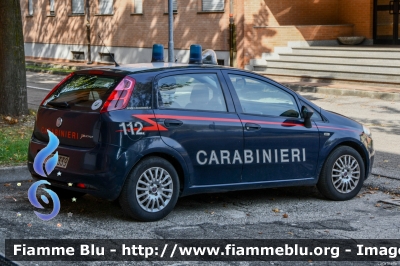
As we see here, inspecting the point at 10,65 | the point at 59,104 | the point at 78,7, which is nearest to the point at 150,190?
the point at 59,104

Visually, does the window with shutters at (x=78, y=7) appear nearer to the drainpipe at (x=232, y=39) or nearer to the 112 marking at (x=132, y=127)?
the drainpipe at (x=232, y=39)

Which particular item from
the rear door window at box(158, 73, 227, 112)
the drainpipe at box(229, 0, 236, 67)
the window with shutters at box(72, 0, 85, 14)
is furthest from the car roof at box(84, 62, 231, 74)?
the window with shutters at box(72, 0, 85, 14)

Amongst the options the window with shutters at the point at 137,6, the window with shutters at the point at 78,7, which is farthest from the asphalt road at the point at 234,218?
the window with shutters at the point at 78,7

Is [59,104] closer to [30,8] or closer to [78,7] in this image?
[78,7]

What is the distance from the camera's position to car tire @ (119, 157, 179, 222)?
7180 millimetres

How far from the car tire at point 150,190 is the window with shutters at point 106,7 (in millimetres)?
25141

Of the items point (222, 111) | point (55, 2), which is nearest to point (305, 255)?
point (222, 111)

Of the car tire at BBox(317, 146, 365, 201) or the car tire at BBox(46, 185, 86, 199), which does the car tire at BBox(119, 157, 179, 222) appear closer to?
the car tire at BBox(46, 185, 86, 199)

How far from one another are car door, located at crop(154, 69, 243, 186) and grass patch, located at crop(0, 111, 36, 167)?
2879mm

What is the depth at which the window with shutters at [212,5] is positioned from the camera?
25906 millimetres

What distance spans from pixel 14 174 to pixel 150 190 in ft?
8.77

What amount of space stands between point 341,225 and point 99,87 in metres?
2.70

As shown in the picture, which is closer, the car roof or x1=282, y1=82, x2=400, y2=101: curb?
the car roof

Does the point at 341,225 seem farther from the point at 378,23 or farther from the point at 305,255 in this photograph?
the point at 378,23
